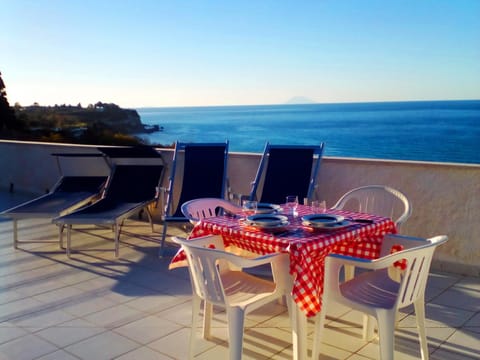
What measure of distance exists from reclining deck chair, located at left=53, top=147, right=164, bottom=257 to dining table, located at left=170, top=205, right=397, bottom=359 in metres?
2.24

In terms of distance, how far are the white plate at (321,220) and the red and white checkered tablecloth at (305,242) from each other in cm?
4

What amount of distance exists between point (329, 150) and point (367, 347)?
35.7 meters

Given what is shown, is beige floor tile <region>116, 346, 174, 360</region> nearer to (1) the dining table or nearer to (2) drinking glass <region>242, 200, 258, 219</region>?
(1) the dining table

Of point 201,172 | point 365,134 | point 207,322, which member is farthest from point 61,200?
point 365,134

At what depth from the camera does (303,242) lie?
2.42 m

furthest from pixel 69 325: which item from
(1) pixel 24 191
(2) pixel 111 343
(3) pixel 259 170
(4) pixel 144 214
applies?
(1) pixel 24 191

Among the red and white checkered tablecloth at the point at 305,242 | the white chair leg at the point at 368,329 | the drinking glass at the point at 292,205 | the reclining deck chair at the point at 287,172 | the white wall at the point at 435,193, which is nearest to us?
the red and white checkered tablecloth at the point at 305,242

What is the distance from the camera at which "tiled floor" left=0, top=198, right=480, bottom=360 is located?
2783 mm

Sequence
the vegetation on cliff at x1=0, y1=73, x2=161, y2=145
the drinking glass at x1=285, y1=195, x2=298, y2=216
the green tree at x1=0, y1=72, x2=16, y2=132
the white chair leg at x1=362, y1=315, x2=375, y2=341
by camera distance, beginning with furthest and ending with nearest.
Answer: the green tree at x1=0, y1=72, x2=16, y2=132 → the vegetation on cliff at x1=0, y1=73, x2=161, y2=145 → the drinking glass at x1=285, y1=195, x2=298, y2=216 → the white chair leg at x1=362, y1=315, x2=375, y2=341

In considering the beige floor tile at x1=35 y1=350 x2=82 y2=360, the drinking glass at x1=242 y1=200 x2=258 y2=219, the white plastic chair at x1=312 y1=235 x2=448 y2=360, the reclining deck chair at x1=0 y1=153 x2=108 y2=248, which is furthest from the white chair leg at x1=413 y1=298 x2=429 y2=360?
the reclining deck chair at x1=0 y1=153 x2=108 y2=248

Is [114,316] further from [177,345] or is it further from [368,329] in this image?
[368,329]

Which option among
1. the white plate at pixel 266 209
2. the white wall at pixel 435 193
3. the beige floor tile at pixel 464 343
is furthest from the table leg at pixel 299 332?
the white wall at pixel 435 193

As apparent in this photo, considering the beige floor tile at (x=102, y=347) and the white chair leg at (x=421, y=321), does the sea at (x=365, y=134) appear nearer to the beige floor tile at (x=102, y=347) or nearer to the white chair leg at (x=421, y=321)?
the beige floor tile at (x=102, y=347)

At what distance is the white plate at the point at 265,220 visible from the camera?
2678 mm
